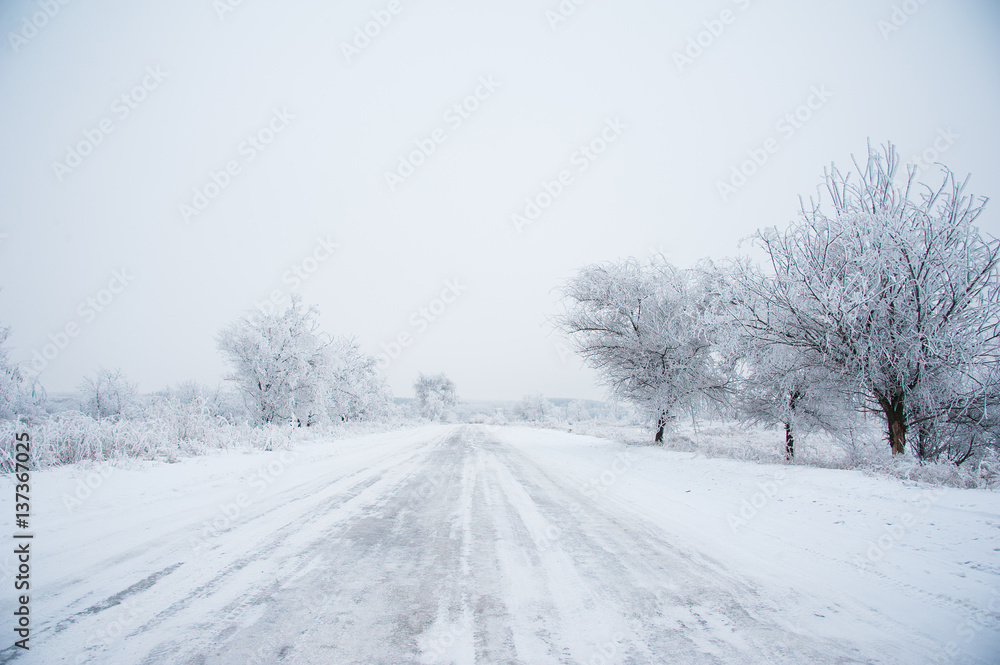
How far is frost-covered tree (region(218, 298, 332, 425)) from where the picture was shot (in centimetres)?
1911

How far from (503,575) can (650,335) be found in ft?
41.0

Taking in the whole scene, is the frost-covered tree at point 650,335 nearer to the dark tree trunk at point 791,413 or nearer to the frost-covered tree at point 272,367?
the dark tree trunk at point 791,413

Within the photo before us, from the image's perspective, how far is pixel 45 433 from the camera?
7125mm

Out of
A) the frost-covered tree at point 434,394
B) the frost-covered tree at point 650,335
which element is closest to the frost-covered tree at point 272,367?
the frost-covered tree at point 650,335

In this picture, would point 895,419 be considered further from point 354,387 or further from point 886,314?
point 354,387

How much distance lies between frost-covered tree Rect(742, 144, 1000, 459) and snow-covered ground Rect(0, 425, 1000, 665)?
8.08 feet

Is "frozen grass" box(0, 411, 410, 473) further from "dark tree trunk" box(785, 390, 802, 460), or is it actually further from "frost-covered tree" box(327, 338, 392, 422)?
"dark tree trunk" box(785, 390, 802, 460)

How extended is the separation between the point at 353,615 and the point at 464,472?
21.0 ft

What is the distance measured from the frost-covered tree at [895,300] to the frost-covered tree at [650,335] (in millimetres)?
4681

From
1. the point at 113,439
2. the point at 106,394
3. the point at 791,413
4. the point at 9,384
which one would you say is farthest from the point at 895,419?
the point at 106,394

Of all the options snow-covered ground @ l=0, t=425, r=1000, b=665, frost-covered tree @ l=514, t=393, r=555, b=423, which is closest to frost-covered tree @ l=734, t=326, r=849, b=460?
snow-covered ground @ l=0, t=425, r=1000, b=665

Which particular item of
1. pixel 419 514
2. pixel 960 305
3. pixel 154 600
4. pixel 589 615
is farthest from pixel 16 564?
pixel 960 305

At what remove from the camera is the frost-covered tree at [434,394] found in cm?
7300

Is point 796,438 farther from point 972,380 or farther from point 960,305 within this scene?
point 960,305
